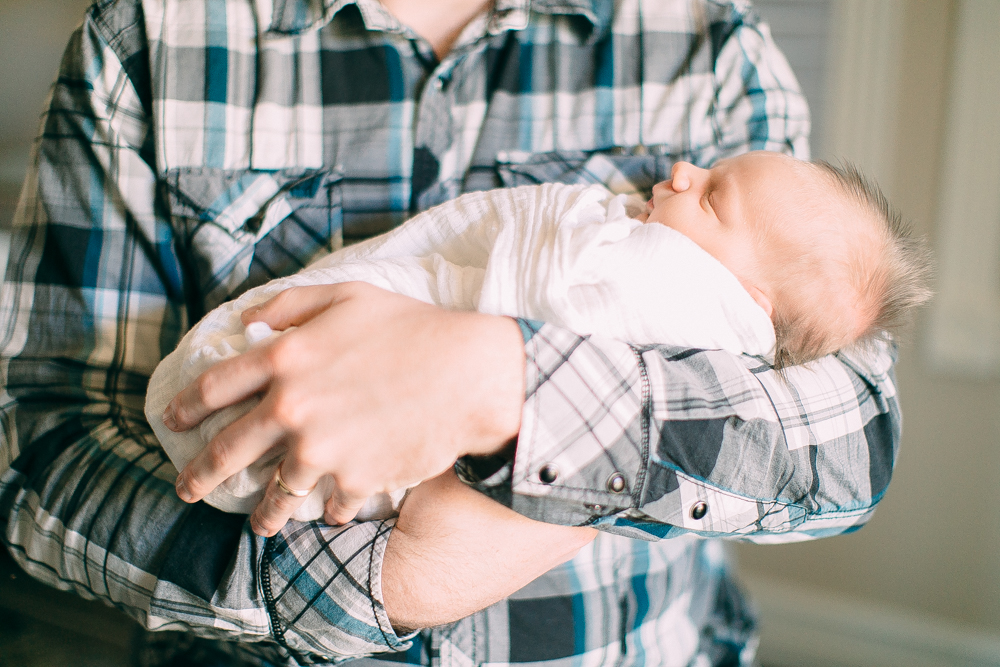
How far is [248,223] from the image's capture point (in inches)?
35.9

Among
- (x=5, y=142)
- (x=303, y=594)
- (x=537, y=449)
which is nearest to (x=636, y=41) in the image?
(x=537, y=449)

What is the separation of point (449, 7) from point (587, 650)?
1.03 metres

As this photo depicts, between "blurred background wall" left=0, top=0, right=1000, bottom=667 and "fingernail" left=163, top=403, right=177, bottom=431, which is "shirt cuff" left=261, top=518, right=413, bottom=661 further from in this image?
"blurred background wall" left=0, top=0, right=1000, bottom=667

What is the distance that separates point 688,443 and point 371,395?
12.6 inches

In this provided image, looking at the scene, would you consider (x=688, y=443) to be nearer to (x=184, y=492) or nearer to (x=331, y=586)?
(x=331, y=586)

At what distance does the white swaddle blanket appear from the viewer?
0.64 metres

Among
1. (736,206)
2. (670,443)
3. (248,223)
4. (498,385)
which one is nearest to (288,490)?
(498,385)

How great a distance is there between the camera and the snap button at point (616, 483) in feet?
1.93

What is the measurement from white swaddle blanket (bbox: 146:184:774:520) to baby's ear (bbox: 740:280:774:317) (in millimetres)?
32

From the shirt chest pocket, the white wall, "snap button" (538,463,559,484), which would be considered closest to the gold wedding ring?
"snap button" (538,463,559,484)

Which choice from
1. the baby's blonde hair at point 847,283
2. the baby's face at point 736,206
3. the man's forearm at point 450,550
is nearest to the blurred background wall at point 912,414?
the baby's blonde hair at point 847,283

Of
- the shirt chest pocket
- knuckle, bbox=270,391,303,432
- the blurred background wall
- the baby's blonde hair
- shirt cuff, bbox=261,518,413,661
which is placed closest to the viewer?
Result: knuckle, bbox=270,391,303,432

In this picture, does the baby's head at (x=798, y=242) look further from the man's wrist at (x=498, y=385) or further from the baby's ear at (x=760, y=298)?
the man's wrist at (x=498, y=385)

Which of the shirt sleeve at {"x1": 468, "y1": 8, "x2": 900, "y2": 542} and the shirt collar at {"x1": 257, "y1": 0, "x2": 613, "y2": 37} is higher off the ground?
the shirt collar at {"x1": 257, "y1": 0, "x2": 613, "y2": 37}
